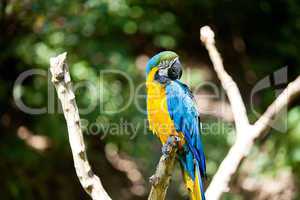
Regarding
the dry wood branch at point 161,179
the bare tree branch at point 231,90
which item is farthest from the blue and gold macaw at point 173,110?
the dry wood branch at point 161,179

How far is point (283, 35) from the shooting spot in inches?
181

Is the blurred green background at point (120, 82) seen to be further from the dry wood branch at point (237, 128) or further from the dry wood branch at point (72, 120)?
the dry wood branch at point (72, 120)

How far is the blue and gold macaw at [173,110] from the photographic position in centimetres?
236

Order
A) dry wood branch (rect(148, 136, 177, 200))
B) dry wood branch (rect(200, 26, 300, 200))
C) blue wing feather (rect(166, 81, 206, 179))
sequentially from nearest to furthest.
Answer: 1. dry wood branch (rect(148, 136, 177, 200))
2. dry wood branch (rect(200, 26, 300, 200))
3. blue wing feather (rect(166, 81, 206, 179))

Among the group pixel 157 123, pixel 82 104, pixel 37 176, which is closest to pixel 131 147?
pixel 82 104

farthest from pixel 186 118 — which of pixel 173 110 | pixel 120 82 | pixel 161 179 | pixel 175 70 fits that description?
pixel 120 82

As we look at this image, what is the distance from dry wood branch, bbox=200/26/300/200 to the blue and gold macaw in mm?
201

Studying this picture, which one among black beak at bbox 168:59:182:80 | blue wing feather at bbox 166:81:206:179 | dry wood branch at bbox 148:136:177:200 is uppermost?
black beak at bbox 168:59:182:80

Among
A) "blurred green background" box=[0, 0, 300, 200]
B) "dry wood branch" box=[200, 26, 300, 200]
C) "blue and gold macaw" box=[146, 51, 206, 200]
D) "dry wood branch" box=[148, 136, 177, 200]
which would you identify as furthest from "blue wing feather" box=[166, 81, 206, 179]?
"blurred green background" box=[0, 0, 300, 200]

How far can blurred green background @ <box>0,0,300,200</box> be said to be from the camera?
3775mm

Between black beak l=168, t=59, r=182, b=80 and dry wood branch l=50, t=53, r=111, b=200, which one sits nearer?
dry wood branch l=50, t=53, r=111, b=200

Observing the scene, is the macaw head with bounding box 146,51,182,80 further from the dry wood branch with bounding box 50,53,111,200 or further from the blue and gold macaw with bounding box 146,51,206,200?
the dry wood branch with bounding box 50,53,111,200

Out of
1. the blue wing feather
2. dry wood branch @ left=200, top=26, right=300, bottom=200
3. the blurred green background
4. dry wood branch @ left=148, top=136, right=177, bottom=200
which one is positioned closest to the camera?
dry wood branch @ left=148, top=136, right=177, bottom=200

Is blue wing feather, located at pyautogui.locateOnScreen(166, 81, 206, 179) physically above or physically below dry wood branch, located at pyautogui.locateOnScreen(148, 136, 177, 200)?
above
